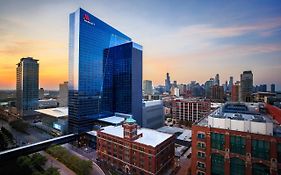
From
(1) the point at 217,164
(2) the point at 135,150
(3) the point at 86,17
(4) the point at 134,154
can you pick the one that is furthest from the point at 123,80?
(1) the point at 217,164

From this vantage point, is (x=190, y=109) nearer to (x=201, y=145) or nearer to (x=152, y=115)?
(x=152, y=115)

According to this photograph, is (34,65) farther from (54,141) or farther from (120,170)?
(120,170)

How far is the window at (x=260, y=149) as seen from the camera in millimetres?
27116

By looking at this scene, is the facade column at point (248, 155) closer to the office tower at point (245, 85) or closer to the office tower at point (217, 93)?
the office tower at point (245, 85)

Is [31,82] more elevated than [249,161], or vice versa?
[31,82]

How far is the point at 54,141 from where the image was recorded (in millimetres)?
51000

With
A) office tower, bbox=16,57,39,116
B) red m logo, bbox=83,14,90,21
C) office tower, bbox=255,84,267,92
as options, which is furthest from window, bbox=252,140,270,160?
office tower, bbox=255,84,267,92

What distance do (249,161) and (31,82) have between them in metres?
117

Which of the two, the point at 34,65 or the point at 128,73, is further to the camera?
the point at 34,65

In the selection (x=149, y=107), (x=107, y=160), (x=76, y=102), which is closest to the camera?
(x=107, y=160)

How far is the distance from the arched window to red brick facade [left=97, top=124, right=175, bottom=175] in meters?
14.4

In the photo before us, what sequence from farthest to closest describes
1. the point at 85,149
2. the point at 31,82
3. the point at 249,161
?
the point at 31,82 < the point at 85,149 < the point at 249,161

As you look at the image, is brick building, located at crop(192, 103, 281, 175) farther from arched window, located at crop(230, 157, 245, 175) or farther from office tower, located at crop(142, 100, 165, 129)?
office tower, located at crop(142, 100, 165, 129)

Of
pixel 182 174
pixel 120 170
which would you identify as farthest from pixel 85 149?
pixel 182 174
